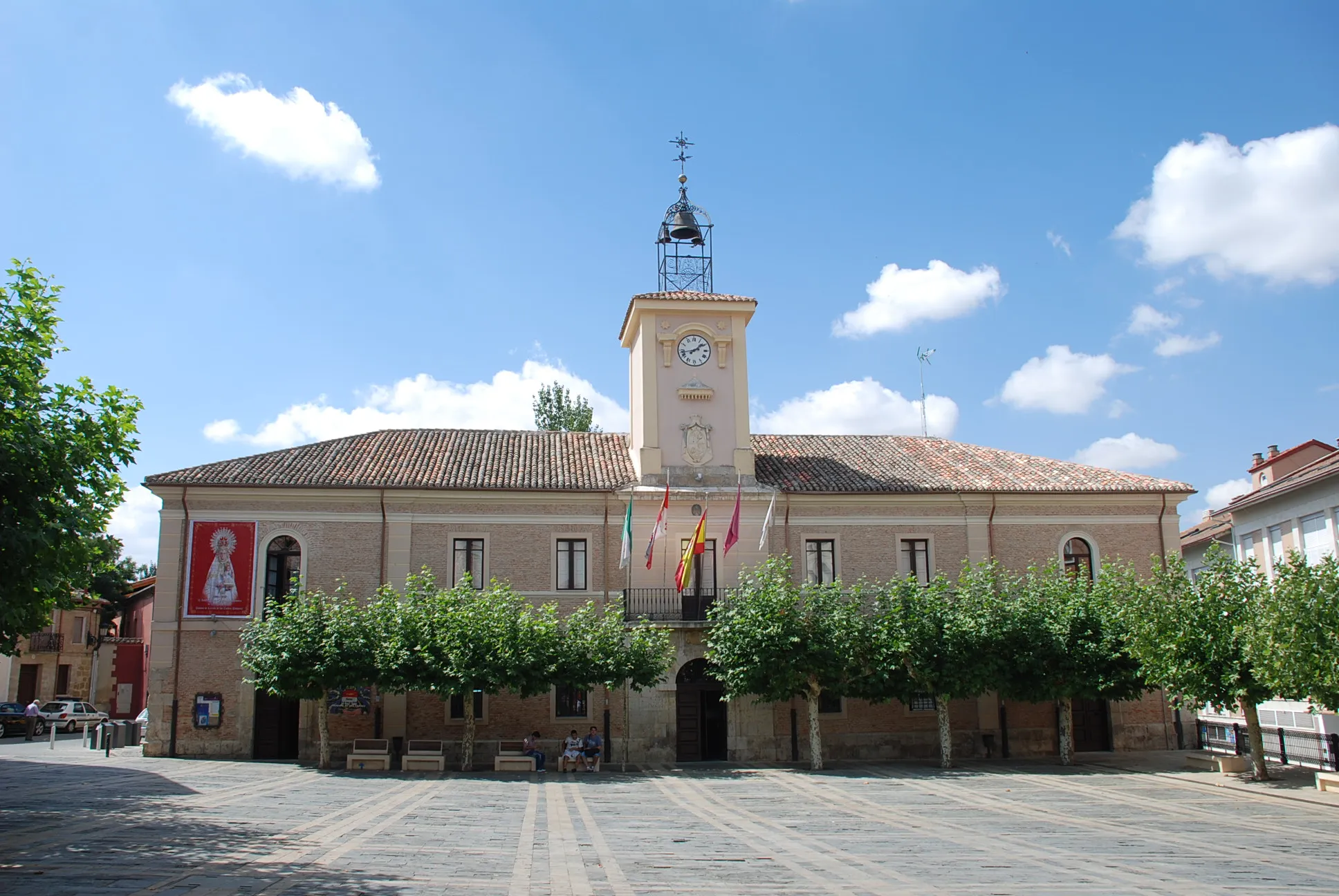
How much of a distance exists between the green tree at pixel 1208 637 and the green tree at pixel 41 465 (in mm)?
20091

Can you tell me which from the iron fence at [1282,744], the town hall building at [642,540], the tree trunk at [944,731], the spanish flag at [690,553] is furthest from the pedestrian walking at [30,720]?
the iron fence at [1282,744]

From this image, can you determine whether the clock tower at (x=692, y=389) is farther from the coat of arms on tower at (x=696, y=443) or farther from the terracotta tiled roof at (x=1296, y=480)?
the terracotta tiled roof at (x=1296, y=480)

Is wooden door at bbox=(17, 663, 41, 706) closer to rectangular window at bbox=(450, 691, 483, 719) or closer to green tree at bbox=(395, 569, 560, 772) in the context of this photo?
rectangular window at bbox=(450, 691, 483, 719)

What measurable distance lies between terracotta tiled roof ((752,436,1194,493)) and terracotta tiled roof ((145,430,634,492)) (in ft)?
16.0

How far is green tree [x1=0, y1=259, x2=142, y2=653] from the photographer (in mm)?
12758

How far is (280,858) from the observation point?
1227 cm

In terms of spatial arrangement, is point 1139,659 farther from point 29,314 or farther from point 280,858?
point 29,314

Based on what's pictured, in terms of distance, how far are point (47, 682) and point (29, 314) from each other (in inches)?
1536

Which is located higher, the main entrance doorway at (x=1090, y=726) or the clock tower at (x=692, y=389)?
the clock tower at (x=692, y=389)

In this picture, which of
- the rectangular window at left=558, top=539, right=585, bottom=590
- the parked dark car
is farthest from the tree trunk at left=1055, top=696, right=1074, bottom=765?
the parked dark car

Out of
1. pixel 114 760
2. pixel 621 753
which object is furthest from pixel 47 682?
pixel 621 753

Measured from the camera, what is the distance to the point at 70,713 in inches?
1604

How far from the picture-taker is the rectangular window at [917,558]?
29.2 meters

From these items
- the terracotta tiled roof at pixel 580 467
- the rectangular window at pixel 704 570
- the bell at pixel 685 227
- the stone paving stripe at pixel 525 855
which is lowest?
the stone paving stripe at pixel 525 855
